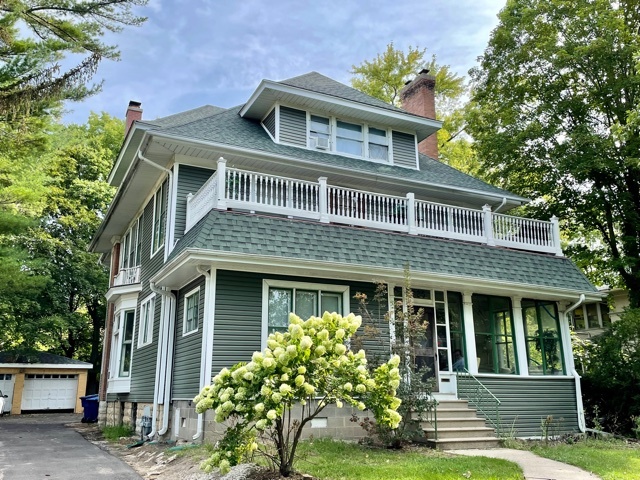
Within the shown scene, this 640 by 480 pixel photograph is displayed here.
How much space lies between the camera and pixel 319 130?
1429cm

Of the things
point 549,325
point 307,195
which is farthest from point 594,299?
point 307,195

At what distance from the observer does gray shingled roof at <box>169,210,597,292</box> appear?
942cm

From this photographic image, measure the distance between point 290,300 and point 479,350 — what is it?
15.0 feet

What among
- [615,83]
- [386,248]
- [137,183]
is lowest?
[386,248]

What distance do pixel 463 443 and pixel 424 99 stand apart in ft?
39.6

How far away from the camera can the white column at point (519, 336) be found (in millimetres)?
11750

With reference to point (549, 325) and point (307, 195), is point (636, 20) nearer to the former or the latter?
point (549, 325)

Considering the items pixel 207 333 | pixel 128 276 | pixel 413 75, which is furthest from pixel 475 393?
pixel 413 75

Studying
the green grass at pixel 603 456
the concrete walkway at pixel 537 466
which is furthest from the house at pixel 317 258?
the green grass at pixel 603 456

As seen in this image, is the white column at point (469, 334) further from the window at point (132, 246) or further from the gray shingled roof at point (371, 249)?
the window at point (132, 246)

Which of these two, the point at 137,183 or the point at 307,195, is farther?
the point at 137,183

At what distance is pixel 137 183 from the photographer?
13734 mm

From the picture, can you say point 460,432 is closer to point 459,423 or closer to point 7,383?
point 459,423

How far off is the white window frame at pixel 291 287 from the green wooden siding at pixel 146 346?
3.39 m
